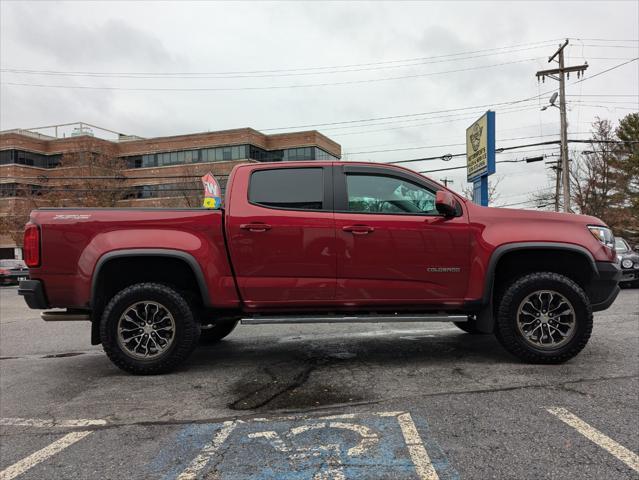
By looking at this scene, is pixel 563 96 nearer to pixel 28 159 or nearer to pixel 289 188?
pixel 289 188

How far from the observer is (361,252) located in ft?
14.3

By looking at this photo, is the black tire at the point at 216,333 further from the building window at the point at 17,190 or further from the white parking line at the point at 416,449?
the building window at the point at 17,190

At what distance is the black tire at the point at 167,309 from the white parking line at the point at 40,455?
1.21m

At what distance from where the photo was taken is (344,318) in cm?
443

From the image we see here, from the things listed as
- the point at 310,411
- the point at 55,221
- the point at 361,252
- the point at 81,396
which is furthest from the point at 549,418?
the point at 55,221

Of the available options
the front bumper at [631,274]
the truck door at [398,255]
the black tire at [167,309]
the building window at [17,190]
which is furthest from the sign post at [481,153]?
the building window at [17,190]

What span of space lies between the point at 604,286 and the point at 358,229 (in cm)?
257

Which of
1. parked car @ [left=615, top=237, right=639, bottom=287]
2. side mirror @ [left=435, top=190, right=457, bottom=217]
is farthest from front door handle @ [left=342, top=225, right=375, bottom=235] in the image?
parked car @ [left=615, top=237, right=639, bottom=287]

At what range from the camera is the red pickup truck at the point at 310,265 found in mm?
4324

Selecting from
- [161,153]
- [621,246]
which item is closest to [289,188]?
[621,246]

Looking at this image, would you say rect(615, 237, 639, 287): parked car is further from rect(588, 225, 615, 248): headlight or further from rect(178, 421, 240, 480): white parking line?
rect(178, 421, 240, 480): white parking line

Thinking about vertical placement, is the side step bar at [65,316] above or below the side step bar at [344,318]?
above

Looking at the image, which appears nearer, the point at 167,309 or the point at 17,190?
the point at 167,309

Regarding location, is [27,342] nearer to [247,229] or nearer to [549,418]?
[247,229]
